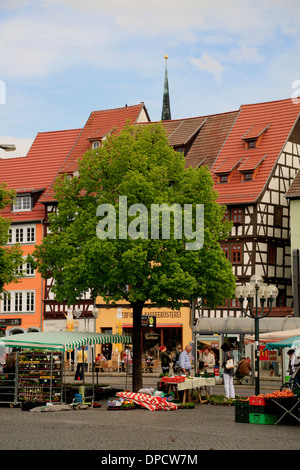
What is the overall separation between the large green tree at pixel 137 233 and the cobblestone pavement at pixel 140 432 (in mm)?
6446

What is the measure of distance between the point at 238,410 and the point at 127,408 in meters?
4.97

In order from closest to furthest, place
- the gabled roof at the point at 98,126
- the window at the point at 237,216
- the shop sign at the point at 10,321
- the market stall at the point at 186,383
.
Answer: the market stall at the point at 186,383 → the window at the point at 237,216 → the shop sign at the point at 10,321 → the gabled roof at the point at 98,126

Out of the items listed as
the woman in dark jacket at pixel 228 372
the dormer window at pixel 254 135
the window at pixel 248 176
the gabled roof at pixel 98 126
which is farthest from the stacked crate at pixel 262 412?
the gabled roof at pixel 98 126

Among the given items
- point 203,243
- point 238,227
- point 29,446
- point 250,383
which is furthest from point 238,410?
point 238,227

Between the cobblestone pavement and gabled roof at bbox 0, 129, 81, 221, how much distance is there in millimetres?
39925

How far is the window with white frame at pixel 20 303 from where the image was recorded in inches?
2452

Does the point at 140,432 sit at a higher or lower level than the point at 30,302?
lower

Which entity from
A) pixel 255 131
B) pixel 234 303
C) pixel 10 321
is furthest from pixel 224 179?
pixel 10 321

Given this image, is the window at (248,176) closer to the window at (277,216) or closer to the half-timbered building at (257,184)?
the half-timbered building at (257,184)

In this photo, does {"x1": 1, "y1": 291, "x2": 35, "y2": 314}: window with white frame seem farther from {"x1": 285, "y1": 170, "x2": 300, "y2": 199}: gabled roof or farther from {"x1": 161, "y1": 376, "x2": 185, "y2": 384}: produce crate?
{"x1": 161, "y1": 376, "x2": 185, "y2": 384}: produce crate

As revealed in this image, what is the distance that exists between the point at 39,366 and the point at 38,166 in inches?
1611

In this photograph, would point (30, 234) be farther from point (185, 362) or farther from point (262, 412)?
point (262, 412)

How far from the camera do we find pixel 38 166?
66.4 meters
